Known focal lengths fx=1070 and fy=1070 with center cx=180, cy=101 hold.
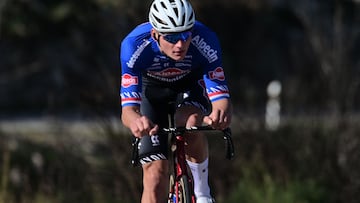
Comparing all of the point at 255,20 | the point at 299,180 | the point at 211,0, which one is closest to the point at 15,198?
the point at 299,180

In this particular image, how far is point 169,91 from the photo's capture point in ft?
25.7

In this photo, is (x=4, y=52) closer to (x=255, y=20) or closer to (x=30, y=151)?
(x=255, y=20)

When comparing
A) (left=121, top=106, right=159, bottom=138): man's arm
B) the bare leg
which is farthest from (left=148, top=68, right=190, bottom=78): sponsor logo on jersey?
the bare leg

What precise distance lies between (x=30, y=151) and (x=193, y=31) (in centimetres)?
841

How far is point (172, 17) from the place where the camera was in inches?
283

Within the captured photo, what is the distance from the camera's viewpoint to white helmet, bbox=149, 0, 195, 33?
23.6 feet

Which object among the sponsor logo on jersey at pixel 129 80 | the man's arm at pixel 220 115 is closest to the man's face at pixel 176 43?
the sponsor logo on jersey at pixel 129 80

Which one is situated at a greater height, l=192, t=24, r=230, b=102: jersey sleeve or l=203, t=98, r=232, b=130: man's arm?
l=192, t=24, r=230, b=102: jersey sleeve

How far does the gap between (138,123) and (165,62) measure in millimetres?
703

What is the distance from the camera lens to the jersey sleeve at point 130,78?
23.9 ft

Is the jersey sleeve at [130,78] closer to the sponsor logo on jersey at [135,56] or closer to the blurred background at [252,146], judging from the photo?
the sponsor logo on jersey at [135,56]

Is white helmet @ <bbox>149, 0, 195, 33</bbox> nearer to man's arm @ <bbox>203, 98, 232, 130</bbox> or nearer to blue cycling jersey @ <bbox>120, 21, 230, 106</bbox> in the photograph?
blue cycling jersey @ <bbox>120, 21, 230, 106</bbox>

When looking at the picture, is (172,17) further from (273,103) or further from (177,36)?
(273,103)

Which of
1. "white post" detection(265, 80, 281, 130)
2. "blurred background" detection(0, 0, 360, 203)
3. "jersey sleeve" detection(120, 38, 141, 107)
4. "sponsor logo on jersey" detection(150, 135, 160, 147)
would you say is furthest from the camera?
"white post" detection(265, 80, 281, 130)
